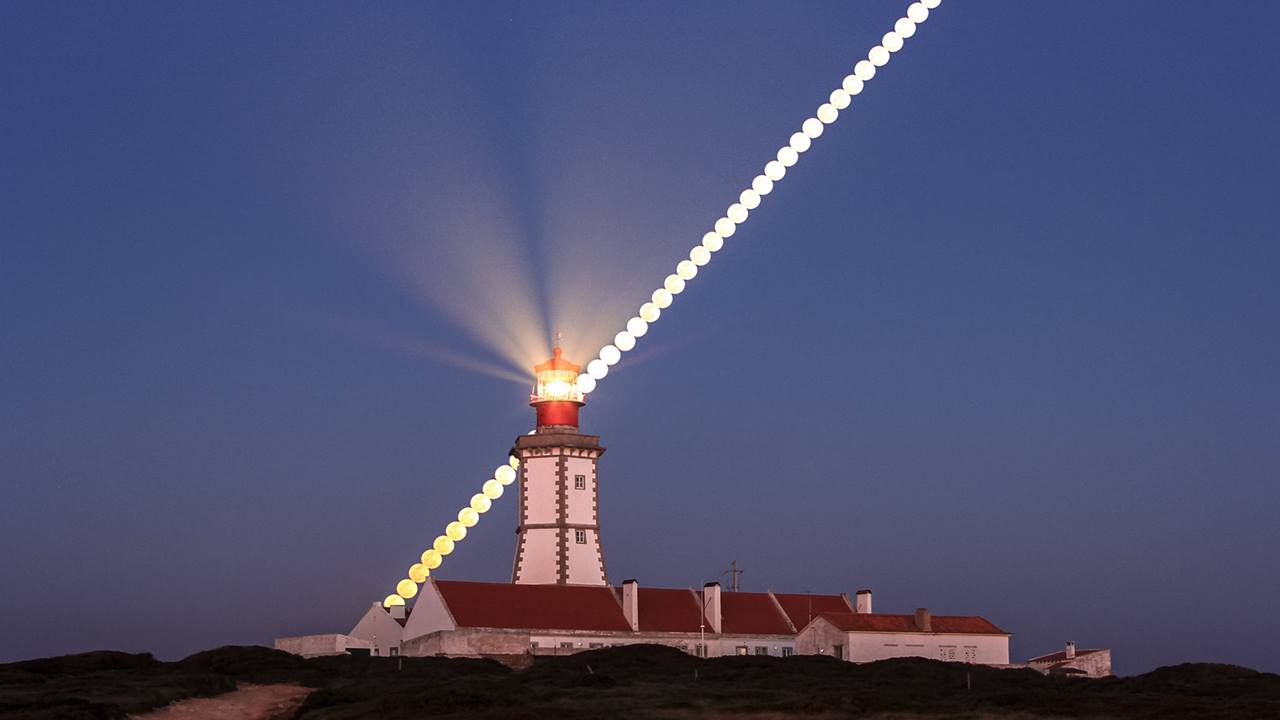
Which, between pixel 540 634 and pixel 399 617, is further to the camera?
pixel 399 617

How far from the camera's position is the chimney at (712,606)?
70.4 metres

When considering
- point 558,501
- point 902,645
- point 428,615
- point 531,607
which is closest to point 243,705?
point 428,615

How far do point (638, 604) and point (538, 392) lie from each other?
10.1 metres

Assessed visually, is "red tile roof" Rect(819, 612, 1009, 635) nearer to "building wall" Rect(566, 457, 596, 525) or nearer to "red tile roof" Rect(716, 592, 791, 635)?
"red tile roof" Rect(716, 592, 791, 635)

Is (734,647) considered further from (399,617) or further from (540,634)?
(399,617)

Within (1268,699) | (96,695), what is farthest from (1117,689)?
(96,695)

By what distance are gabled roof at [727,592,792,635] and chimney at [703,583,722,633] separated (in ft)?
1.03

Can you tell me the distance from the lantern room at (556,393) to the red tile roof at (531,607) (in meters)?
7.49

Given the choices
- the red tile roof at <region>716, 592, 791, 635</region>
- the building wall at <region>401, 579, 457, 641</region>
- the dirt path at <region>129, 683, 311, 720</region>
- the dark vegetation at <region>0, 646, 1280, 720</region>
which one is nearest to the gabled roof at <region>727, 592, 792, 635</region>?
the red tile roof at <region>716, 592, 791, 635</region>

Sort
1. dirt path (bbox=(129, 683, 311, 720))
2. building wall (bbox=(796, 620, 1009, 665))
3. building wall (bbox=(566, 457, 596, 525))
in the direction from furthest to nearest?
building wall (bbox=(566, 457, 596, 525))
building wall (bbox=(796, 620, 1009, 665))
dirt path (bbox=(129, 683, 311, 720))

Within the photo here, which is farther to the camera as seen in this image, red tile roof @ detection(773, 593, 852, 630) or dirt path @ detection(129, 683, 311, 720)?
red tile roof @ detection(773, 593, 852, 630)

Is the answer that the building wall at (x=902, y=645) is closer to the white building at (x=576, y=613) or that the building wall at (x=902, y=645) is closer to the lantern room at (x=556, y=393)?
the white building at (x=576, y=613)

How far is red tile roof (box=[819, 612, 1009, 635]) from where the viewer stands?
69.2 meters

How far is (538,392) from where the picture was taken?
7506 cm
